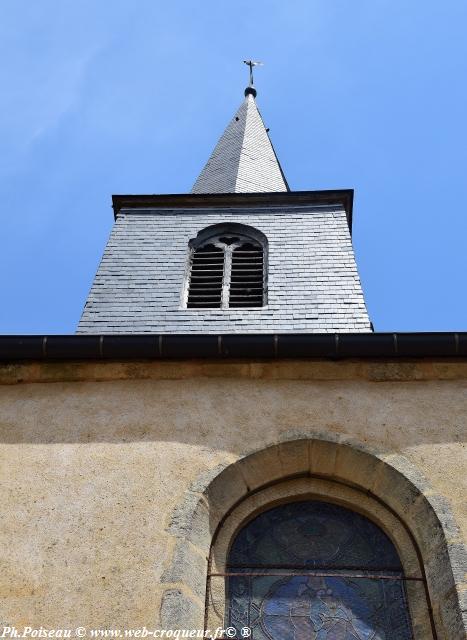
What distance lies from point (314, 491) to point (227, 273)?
12.4 ft

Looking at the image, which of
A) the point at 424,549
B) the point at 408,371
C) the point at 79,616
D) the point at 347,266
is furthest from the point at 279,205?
the point at 79,616

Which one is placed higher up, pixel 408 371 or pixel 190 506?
pixel 408 371

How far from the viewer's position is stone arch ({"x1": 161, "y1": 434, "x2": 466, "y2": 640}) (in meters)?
4.85

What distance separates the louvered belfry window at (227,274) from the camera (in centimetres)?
869

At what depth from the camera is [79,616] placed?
15.6ft

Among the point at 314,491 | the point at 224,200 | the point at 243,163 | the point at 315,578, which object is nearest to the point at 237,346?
the point at 314,491

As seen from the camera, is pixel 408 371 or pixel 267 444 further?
pixel 408 371

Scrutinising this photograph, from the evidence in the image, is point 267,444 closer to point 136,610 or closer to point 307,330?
point 136,610

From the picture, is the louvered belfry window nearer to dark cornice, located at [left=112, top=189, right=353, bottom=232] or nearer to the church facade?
dark cornice, located at [left=112, top=189, right=353, bottom=232]

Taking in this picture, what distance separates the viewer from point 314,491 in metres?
5.81

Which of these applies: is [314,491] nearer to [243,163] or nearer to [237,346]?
[237,346]

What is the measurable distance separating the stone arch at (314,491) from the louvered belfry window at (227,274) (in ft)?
9.60

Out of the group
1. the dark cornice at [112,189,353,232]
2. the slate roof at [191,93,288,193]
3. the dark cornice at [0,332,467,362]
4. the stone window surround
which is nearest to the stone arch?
the dark cornice at [0,332,467,362]

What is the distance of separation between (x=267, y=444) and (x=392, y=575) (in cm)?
111
